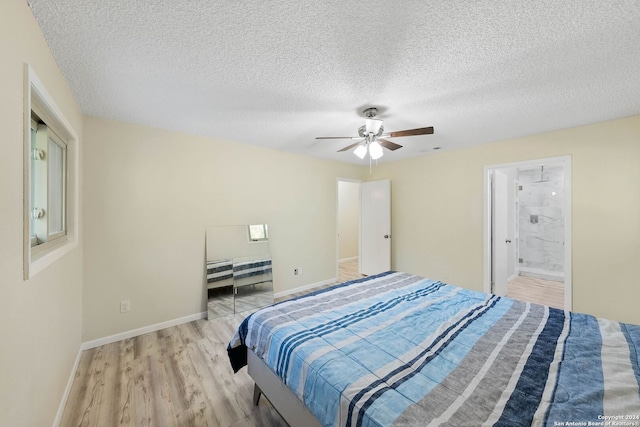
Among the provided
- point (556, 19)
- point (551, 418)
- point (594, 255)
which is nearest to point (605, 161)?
point (594, 255)

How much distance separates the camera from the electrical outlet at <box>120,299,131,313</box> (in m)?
2.65

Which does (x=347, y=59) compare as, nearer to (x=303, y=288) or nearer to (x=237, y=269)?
(x=237, y=269)

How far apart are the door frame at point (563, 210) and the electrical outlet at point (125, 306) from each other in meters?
4.52

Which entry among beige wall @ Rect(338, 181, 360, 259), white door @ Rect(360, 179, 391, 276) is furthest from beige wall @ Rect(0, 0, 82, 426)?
beige wall @ Rect(338, 181, 360, 259)

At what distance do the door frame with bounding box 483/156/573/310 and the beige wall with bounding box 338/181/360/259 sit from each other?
3432 mm

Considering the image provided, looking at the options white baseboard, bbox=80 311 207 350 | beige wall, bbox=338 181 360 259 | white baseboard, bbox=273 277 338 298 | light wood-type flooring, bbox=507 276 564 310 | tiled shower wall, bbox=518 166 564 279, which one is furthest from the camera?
beige wall, bbox=338 181 360 259

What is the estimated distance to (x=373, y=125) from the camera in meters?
2.39

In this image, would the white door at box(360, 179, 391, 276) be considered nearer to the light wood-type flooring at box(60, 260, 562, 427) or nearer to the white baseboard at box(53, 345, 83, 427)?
the light wood-type flooring at box(60, 260, 562, 427)

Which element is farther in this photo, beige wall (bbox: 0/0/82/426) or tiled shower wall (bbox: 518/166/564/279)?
tiled shower wall (bbox: 518/166/564/279)

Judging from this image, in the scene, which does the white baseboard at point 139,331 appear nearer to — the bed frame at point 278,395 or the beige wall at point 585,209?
the bed frame at point 278,395

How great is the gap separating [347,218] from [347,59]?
526cm

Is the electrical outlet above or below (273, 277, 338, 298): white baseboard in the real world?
above

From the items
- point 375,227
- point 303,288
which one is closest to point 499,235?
point 375,227

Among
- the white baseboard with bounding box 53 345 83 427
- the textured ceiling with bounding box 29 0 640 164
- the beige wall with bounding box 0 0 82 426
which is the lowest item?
the white baseboard with bounding box 53 345 83 427
